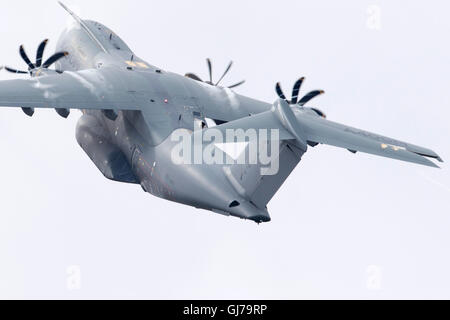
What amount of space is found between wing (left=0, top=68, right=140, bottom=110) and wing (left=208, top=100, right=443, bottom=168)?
7.21 meters

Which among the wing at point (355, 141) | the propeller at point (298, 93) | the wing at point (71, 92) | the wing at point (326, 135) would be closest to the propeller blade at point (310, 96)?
the propeller at point (298, 93)

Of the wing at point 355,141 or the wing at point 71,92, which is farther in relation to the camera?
the wing at point 71,92

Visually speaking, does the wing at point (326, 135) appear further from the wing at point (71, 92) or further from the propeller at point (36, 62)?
Answer: the propeller at point (36, 62)

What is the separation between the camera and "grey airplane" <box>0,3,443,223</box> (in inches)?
1206

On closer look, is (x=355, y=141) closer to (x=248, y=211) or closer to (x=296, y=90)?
(x=248, y=211)

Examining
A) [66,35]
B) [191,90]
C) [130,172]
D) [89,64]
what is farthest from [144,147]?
[66,35]

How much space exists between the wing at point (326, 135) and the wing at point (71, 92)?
7.21 m

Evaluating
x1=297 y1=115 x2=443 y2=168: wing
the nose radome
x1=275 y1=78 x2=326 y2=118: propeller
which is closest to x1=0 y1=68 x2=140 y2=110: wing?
x1=275 y1=78 x2=326 y2=118: propeller

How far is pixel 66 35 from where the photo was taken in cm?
4319

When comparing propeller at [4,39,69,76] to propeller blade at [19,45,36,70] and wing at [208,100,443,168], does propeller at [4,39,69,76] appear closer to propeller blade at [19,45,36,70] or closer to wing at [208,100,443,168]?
propeller blade at [19,45,36,70]

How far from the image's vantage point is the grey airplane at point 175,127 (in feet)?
100

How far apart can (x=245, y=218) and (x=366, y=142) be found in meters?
5.33

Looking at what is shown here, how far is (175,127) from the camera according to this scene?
35.7 meters

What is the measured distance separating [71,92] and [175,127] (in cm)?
411
